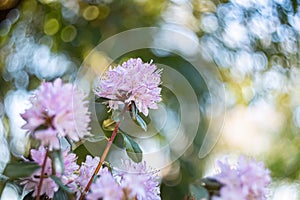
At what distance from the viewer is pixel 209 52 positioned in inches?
87.6

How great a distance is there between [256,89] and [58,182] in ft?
6.21

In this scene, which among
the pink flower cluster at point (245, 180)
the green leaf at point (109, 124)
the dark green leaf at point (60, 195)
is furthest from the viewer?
the green leaf at point (109, 124)

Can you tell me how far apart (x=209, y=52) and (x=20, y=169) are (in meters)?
1.86

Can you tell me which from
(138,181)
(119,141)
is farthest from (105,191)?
(119,141)

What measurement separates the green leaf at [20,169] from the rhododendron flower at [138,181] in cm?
9

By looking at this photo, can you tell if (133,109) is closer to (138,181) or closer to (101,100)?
(101,100)

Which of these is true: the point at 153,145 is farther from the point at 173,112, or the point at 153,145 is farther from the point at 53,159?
the point at 53,159

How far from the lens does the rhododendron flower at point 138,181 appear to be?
0.39 m

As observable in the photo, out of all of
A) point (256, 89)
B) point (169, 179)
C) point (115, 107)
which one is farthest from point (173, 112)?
point (115, 107)

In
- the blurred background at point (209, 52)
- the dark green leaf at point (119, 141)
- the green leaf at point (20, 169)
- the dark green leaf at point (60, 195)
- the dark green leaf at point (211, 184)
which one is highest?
the dark green leaf at point (211, 184)

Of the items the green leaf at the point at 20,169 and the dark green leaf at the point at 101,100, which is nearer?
the green leaf at the point at 20,169

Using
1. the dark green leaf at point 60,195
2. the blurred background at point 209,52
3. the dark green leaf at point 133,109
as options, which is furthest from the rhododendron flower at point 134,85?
the blurred background at point 209,52

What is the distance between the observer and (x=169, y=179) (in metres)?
1.72

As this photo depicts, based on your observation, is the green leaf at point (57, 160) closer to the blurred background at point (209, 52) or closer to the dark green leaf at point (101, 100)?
the dark green leaf at point (101, 100)
